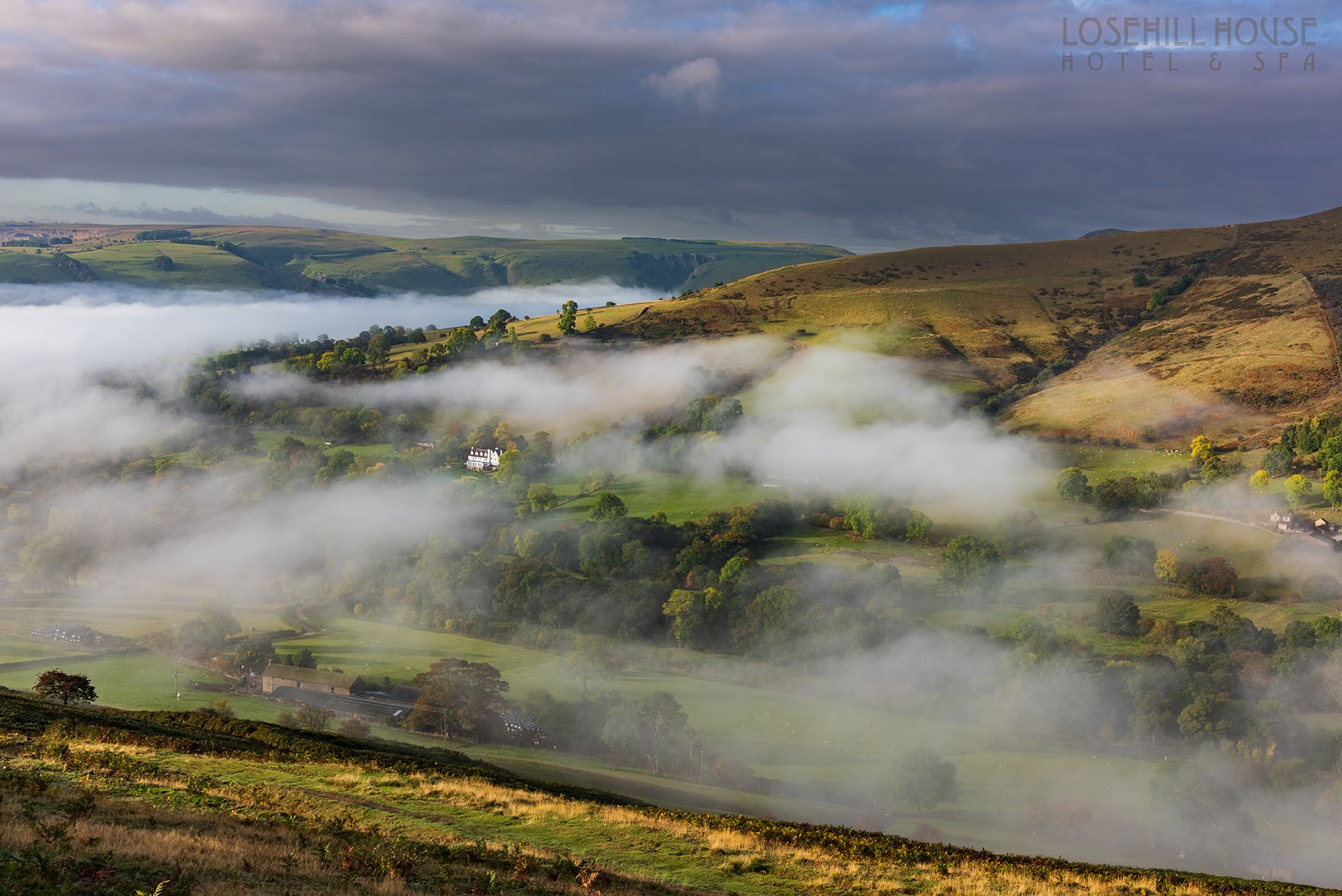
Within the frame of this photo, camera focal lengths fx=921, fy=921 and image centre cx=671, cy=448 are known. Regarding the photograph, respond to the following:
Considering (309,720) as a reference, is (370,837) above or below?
above

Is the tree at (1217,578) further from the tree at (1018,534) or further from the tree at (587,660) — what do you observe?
the tree at (587,660)

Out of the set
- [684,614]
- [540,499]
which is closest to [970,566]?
[684,614]

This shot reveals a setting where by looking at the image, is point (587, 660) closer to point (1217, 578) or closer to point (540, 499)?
point (540, 499)

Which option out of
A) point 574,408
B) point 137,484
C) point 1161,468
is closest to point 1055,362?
point 1161,468

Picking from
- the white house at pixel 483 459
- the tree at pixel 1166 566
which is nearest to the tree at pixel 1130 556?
the tree at pixel 1166 566

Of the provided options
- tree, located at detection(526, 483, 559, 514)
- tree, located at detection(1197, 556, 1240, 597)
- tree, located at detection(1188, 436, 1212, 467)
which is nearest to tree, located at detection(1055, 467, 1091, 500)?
tree, located at detection(1188, 436, 1212, 467)
